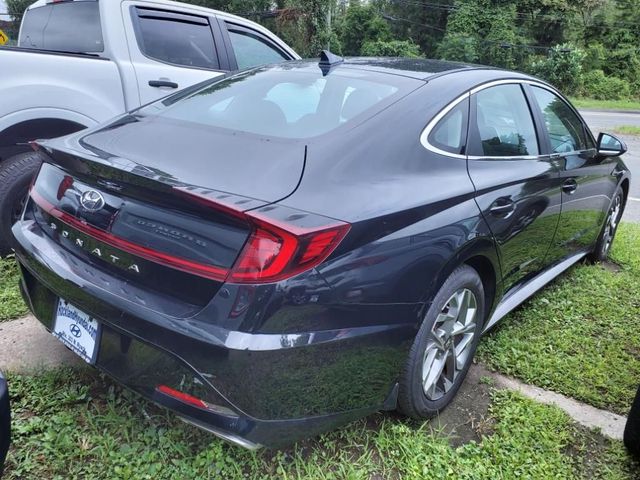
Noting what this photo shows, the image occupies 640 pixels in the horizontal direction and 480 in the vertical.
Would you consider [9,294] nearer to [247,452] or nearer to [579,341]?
[247,452]

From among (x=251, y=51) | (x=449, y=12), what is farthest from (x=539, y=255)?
(x=449, y=12)

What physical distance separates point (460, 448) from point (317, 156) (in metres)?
1.36

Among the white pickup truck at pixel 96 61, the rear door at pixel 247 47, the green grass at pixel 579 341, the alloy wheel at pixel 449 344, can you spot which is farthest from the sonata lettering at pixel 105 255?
the rear door at pixel 247 47

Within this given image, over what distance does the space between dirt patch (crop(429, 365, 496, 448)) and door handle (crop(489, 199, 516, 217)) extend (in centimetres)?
89

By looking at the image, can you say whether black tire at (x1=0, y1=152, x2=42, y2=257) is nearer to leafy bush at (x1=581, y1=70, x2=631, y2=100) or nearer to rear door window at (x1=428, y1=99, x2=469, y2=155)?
rear door window at (x1=428, y1=99, x2=469, y2=155)

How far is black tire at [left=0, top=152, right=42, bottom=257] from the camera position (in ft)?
11.2

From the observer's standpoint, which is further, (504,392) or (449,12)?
(449,12)

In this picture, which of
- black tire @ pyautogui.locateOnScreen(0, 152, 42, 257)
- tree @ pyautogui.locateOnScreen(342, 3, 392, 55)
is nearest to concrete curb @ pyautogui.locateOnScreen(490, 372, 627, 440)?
black tire @ pyautogui.locateOnScreen(0, 152, 42, 257)

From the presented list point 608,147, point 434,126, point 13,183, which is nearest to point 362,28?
point 608,147

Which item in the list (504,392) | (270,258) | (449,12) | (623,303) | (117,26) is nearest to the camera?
(270,258)

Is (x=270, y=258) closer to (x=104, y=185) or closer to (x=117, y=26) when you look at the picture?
(x=104, y=185)

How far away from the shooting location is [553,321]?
3436 millimetres

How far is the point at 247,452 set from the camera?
2.11 metres

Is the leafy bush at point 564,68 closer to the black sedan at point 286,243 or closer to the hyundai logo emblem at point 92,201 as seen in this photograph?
the black sedan at point 286,243
